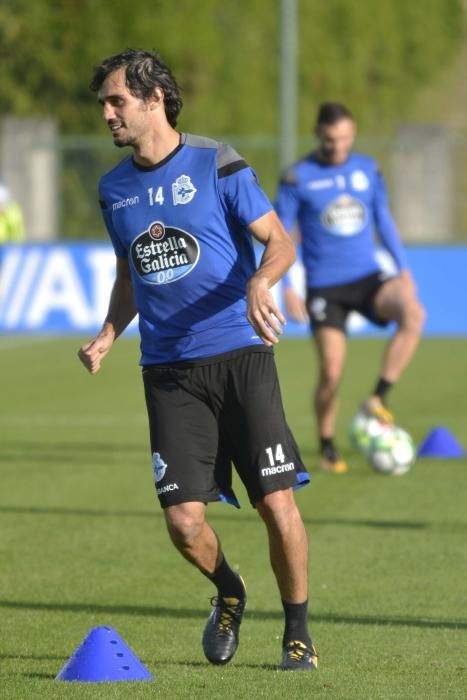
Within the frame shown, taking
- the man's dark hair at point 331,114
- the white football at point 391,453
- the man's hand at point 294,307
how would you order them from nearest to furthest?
the man's hand at point 294,307, the white football at point 391,453, the man's dark hair at point 331,114

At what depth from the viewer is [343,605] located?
299 inches

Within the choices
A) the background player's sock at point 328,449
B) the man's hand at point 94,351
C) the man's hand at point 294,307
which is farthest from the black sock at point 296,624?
the background player's sock at point 328,449

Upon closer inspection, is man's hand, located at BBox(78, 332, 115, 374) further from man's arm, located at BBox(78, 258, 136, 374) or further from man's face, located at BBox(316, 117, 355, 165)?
man's face, located at BBox(316, 117, 355, 165)

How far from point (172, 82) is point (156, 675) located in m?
2.20

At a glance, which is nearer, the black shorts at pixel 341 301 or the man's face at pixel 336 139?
the man's face at pixel 336 139

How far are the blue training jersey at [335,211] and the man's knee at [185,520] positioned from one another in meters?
5.58

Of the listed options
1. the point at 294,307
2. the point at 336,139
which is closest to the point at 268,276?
the point at 294,307

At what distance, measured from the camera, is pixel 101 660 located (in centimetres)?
609

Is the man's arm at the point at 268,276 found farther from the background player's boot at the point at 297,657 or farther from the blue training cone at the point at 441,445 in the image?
the blue training cone at the point at 441,445

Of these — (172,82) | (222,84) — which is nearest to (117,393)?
(172,82)

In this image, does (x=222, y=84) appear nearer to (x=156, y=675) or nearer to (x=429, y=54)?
(x=429, y=54)

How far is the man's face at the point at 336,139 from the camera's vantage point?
11.6m

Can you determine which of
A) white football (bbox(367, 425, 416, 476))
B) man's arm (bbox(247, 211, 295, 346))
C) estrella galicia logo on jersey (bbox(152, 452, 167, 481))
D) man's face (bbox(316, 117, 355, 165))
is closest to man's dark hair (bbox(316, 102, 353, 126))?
man's face (bbox(316, 117, 355, 165))

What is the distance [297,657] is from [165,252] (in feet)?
5.15
